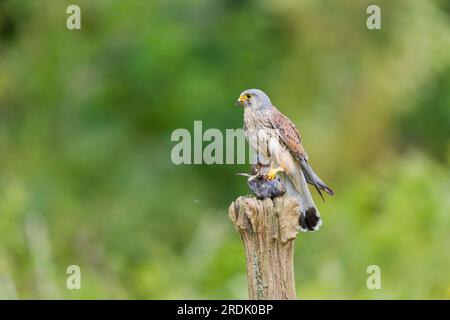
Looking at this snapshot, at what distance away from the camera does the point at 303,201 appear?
540cm

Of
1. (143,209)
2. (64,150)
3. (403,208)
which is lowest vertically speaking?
(403,208)

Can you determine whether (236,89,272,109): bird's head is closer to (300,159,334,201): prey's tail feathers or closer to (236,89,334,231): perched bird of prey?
(236,89,334,231): perched bird of prey

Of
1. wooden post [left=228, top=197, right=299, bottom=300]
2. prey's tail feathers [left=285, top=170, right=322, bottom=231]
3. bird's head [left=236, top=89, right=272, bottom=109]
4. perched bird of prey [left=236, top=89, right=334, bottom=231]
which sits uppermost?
bird's head [left=236, top=89, right=272, bottom=109]

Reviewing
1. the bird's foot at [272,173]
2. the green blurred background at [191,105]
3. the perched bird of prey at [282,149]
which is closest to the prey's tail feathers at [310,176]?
the perched bird of prey at [282,149]

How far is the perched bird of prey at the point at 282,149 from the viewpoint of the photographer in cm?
536

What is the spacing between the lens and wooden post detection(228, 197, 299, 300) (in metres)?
4.91

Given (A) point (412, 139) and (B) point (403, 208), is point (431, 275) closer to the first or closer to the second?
(B) point (403, 208)

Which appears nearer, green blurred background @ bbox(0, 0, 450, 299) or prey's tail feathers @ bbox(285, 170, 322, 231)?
prey's tail feathers @ bbox(285, 170, 322, 231)

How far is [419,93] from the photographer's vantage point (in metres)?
14.6

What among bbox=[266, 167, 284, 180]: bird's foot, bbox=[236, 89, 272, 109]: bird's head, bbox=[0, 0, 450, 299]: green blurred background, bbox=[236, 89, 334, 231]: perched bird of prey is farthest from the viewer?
bbox=[0, 0, 450, 299]: green blurred background

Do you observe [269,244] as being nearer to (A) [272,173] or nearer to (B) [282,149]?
(A) [272,173]

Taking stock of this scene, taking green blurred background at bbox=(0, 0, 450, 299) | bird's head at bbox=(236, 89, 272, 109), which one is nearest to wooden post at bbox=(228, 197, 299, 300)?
bird's head at bbox=(236, 89, 272, 109)
